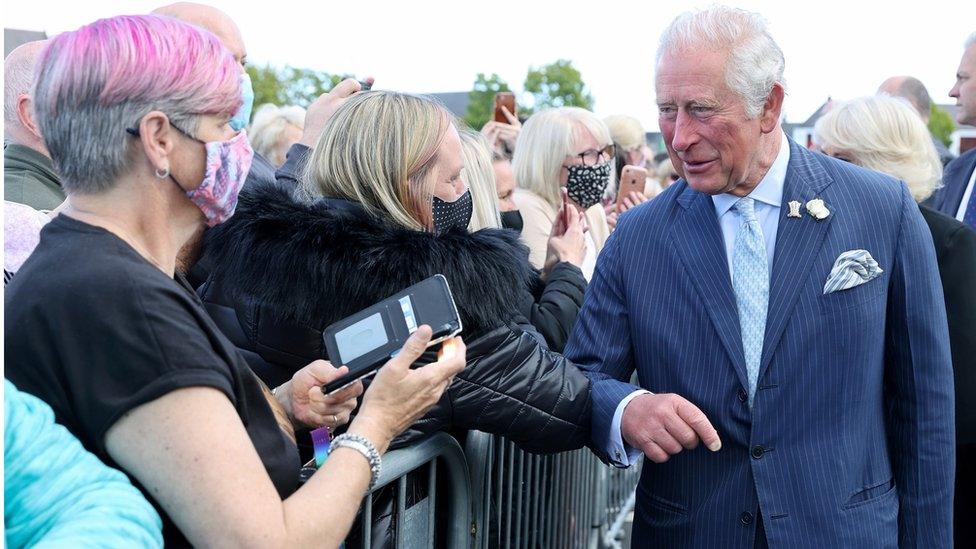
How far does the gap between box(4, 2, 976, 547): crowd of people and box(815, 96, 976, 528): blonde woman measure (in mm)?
13

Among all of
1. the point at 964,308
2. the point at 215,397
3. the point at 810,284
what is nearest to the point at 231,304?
the point at 215,397

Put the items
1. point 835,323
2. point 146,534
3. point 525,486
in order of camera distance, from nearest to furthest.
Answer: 1. point 146,534
2. point 835,323
3. point 525,486

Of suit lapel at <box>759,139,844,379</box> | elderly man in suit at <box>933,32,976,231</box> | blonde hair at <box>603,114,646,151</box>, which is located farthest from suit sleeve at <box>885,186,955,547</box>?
blonde hair at <box>603,114,646,151</box>

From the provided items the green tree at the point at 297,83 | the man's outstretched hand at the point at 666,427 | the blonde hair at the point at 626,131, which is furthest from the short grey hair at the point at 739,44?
the green tree at the point at 297,83

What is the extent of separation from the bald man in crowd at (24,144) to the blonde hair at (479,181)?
1.55 m

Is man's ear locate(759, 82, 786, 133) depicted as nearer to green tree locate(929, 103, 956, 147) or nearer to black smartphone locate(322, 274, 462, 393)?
black smartphone locate(322, 274, 462, 393)

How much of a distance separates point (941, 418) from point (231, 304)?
2.02 m

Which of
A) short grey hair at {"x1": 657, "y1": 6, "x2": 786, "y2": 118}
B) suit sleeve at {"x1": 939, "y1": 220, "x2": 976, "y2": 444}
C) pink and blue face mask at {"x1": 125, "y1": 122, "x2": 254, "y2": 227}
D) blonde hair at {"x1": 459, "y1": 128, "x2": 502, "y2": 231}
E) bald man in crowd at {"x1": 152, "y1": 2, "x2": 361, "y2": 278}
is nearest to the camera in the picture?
pink and blue face mask at {"x1": 125, "y1": 122, "x2": 254, "y2": 227}

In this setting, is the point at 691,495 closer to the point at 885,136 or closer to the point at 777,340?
the point at 777,340

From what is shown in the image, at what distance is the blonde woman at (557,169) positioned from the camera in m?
5.21

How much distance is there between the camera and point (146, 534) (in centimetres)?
144

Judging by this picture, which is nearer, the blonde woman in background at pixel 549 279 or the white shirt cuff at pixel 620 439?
the white shirt cuff at pixel 620 439

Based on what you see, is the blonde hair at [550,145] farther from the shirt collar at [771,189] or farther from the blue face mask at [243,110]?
the blue face mask at [243,110]

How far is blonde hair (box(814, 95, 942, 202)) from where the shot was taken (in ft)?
12.9
